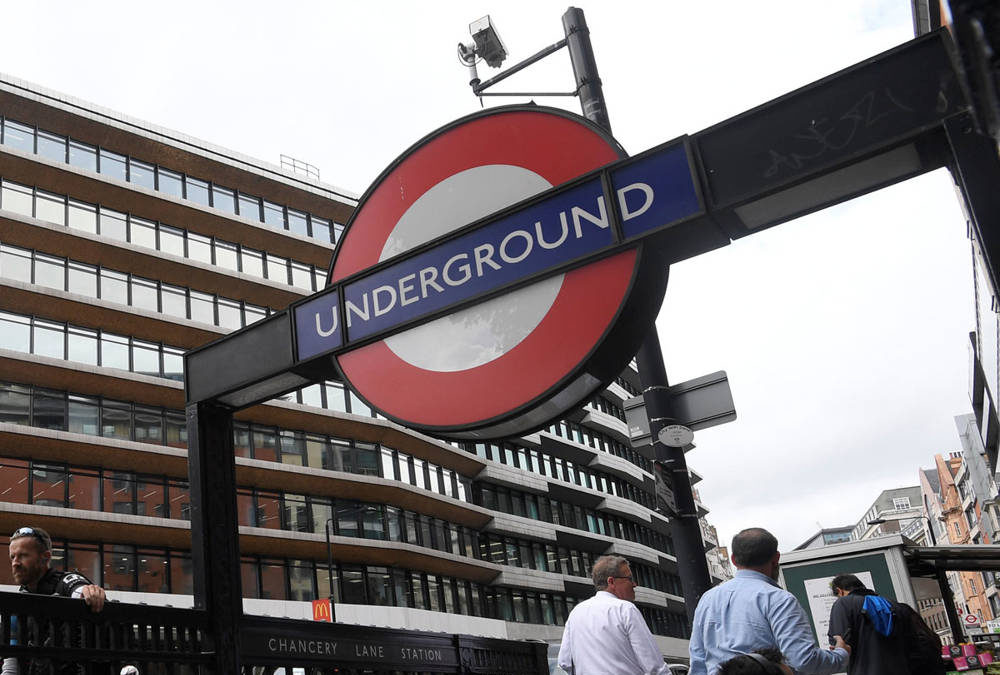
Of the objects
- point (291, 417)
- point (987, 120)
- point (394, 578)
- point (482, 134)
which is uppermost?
point (291, 417)

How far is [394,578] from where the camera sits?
1481 inches

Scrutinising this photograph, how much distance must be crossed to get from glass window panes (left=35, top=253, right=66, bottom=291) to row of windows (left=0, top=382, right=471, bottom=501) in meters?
3.68

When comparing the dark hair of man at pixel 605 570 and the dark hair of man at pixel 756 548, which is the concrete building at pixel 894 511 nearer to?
the dark hair of man at pixel 605 570

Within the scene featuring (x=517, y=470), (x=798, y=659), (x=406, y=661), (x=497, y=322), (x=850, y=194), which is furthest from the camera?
(x=517, y=470)

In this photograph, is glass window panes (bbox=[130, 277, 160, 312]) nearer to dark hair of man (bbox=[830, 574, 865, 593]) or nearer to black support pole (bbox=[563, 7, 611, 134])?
black support pole (bbox=[563, 7, 611, 134])

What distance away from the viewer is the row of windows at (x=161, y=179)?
31.6 metres

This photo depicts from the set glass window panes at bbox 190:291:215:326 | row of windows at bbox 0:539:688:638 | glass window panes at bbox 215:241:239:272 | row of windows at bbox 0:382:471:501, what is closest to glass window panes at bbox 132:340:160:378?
row of windows at bbox 0:382:471:501

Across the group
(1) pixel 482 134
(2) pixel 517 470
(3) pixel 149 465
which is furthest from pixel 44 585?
(2) pixel 517 470

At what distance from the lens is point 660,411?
19.9ft

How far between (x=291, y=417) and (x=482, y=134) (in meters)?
33.9

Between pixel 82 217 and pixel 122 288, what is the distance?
2.90 meters

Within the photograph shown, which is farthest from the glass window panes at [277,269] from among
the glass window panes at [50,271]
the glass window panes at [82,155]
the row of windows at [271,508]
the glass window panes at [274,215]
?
the row of windows at [271,508]

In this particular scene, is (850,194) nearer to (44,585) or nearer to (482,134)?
(482,134)

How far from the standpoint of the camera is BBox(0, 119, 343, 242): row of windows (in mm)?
31580
